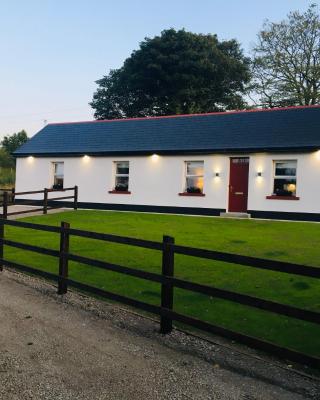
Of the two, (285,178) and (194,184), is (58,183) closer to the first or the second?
(194,184)

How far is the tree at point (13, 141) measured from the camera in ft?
266

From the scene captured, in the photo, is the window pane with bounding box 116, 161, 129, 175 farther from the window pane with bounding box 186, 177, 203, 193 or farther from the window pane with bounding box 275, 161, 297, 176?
the window pane with bounding box 275, 161, 297, 176

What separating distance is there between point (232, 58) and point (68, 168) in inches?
1120

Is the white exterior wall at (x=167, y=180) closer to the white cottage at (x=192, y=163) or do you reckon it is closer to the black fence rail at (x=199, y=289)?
the white cottage at (x=192, y=163)

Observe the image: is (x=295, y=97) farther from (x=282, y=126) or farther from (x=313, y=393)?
(x=313, y=393)

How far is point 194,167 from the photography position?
21.7 meters

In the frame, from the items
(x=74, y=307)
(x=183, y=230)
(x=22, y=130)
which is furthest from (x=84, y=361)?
(x=22, y=130)

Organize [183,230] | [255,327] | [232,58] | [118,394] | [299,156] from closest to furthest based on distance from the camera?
[118,394], [255,327], [183,230], [299,156], [232,58]

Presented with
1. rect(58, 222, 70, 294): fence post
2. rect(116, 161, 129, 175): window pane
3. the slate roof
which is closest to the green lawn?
rect(58, 222, 70, 294): fence post

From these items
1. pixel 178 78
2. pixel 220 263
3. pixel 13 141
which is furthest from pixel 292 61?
pixel 13 141

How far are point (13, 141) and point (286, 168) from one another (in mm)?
72045

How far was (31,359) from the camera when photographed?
4676mm

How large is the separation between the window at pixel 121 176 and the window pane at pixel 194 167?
3668mm

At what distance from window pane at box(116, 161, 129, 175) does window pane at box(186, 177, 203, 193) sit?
3.73 m
